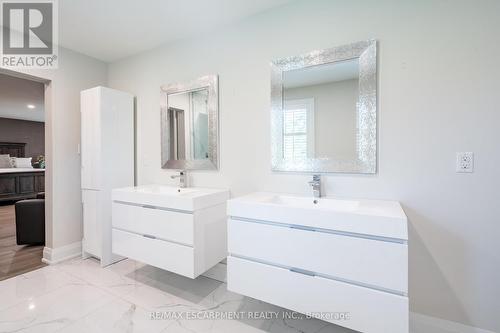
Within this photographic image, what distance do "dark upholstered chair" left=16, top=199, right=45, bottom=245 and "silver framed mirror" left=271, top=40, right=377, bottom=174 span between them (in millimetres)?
3094

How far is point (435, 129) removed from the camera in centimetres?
A: 154

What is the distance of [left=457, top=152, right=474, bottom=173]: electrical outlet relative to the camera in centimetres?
146

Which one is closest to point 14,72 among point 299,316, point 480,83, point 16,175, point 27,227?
point 27,227

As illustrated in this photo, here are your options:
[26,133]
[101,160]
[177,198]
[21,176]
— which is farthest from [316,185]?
[26,133]

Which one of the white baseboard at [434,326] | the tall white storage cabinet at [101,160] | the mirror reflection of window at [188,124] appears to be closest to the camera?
the white baseboard at [434,326]

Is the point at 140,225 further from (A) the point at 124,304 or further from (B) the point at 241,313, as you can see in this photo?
(B) the point at 241,313

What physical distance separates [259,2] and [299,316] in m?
2.38

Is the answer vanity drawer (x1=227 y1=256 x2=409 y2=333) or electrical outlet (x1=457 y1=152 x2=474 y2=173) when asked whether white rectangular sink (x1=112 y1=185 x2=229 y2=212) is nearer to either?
vanity drawer (x1=227 y1=256 x2=409 y2=333)

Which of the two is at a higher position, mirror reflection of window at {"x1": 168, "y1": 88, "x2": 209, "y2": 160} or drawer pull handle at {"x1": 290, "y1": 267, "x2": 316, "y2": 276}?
mirror reflection of window at {"x1": 168, "y1": 88, "x2": 209, "y2": 160}

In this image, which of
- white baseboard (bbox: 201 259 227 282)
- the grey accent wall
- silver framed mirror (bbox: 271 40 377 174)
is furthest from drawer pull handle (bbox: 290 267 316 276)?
the grey accent wall

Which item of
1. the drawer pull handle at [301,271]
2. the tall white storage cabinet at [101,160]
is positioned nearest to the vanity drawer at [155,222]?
the tall white storage cabinet at [101,160]

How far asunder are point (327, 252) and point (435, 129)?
1034 mm

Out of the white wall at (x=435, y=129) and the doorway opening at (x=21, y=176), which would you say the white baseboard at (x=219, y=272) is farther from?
the doorway opening at (x=21, y=176)

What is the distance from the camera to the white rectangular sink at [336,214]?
3.98ft
